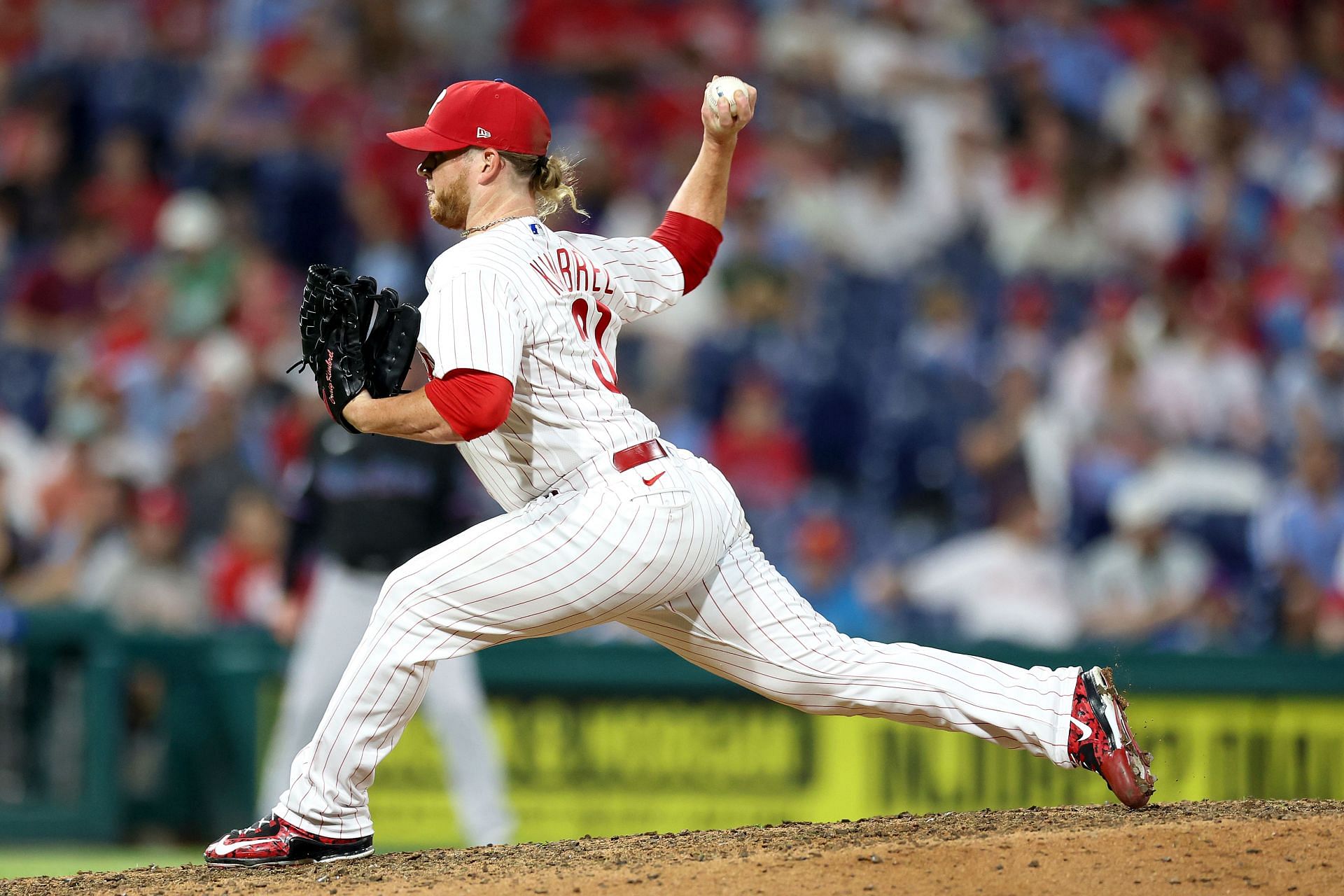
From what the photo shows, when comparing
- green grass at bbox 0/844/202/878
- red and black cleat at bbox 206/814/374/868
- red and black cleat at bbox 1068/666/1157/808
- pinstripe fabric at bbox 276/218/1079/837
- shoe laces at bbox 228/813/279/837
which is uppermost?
pinstripe fabric at bbox 276/218/1079/837

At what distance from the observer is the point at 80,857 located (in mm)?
6941

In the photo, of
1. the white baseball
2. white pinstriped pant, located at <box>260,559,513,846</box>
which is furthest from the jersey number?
white pinstriped pant, located at <box>260,559,513,846</box>

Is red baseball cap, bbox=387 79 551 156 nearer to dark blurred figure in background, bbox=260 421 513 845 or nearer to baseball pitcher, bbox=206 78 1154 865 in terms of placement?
baseball pitcher, bbox=206 78 1154 865

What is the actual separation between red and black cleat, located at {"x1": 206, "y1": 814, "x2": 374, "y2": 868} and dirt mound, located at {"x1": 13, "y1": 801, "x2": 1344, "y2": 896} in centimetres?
3

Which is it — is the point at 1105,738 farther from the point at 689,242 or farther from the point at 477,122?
the point at 477,122

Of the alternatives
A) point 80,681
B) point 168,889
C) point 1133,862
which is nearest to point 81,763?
point 80,681

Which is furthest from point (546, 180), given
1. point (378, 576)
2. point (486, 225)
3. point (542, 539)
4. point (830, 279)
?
point (830, 279)

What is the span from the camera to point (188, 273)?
962cm

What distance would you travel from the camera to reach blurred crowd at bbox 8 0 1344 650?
311 inches

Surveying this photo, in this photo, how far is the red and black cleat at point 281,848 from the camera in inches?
153

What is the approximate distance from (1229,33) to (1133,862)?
322 inches

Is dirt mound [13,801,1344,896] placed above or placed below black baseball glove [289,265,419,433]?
below

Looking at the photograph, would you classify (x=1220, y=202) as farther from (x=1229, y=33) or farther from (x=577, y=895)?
(x=577, y=895)

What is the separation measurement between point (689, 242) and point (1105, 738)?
62.3 inches
